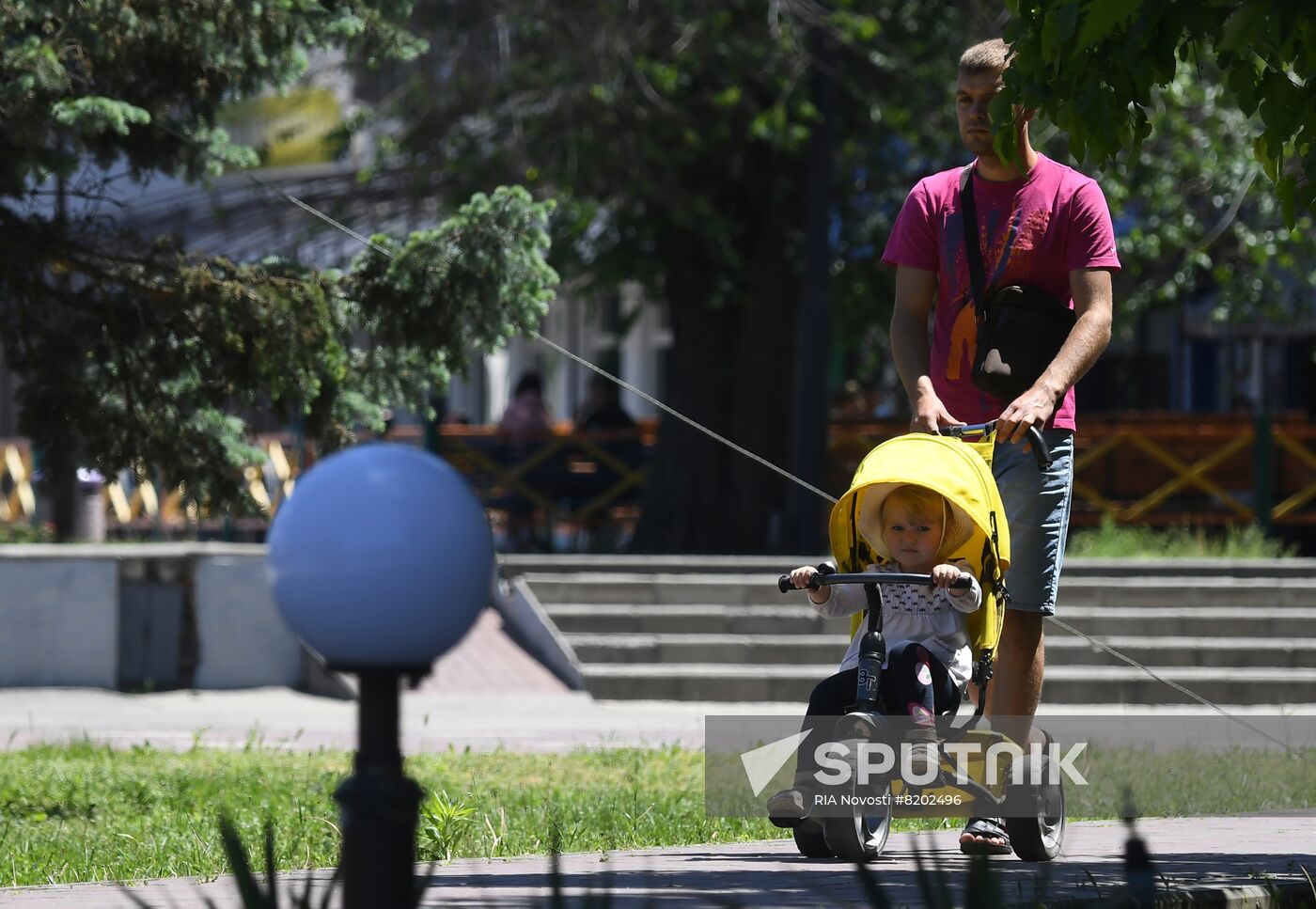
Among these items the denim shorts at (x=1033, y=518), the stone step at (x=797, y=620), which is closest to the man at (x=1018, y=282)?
the denim shorts at (x=1033, y=518)

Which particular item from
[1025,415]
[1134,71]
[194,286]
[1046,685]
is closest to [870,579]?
[1025,415]

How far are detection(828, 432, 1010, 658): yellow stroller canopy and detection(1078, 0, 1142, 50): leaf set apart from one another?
1.43m

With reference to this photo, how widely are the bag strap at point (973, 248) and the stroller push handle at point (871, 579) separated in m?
0.85

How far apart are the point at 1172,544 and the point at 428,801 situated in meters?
11.0

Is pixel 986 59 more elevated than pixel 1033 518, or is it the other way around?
pixel 986 59

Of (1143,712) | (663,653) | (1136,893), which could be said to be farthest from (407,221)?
(1136,893)

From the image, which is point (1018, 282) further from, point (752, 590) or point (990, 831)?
point (752, 590)

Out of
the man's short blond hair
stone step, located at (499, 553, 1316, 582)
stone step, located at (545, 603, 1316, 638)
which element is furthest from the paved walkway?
stone step, located at (499, 553, 1316, 582)

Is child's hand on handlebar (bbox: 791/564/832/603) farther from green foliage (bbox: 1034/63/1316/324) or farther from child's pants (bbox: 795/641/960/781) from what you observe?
green foliage (bbox: 1034/63/1316/324)

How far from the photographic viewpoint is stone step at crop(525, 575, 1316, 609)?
43.5 feet

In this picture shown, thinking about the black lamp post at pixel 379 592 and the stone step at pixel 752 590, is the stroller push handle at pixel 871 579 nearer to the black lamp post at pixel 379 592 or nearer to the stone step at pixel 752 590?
the black lamp post at pixel 379 592

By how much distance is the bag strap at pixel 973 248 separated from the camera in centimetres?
560

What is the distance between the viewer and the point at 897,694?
5.12m

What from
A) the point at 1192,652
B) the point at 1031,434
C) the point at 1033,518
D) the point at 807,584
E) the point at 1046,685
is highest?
the point at 1031,434
